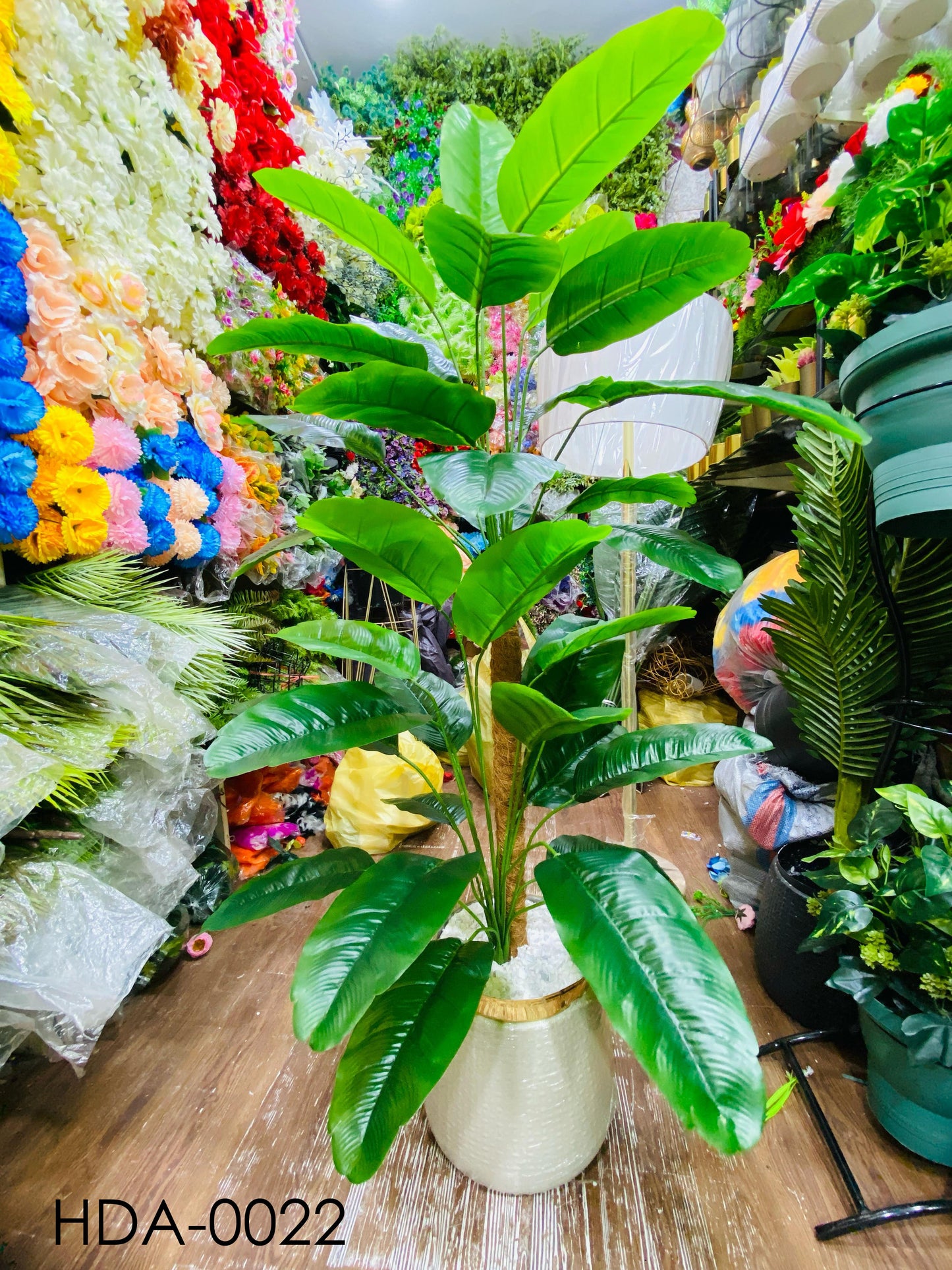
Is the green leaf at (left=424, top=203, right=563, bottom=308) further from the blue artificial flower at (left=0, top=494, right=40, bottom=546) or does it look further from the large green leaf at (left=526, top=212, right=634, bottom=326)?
the blue artificial flower at (left=0, top=494, right=40, bottom=546)

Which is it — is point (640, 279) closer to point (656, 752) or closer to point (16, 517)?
point (656, 752)

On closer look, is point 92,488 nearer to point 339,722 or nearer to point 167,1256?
point 339,722

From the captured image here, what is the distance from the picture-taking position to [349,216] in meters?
0.53

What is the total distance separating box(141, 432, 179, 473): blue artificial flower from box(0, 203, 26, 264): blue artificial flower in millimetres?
335

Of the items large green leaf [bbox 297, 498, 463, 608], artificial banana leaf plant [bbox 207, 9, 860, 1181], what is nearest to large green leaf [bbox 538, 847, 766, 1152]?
artificial banana leaf plant [bbox 207, 9, 860, 1181]

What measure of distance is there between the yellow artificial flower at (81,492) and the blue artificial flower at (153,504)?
113 mm

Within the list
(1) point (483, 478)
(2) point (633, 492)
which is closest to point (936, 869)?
(2) point (633, 492)

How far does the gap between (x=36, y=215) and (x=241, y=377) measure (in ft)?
2.07

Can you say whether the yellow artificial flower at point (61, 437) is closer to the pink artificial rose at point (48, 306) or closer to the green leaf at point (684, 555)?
the pink artificial rose at point (48, 306)

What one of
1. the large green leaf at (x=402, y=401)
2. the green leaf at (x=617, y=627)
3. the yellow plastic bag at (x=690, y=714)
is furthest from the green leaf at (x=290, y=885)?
the yellow plastic bag at (x=690, y=714)

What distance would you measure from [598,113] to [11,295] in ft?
2.90

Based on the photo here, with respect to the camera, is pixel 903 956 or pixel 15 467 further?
pixel 15 467

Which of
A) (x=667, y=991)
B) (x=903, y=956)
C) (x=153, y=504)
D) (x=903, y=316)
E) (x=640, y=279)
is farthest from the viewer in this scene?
(x=153, y=504)

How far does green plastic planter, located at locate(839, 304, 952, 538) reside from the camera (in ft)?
1.76
